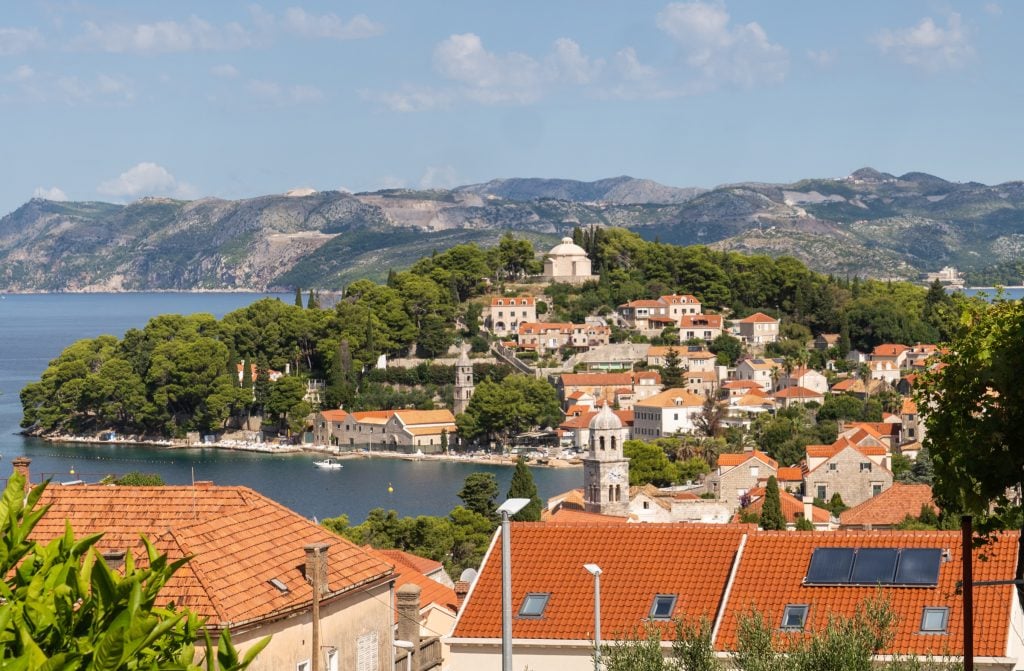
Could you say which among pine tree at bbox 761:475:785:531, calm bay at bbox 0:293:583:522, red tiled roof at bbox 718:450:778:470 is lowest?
calm bay at bbox 0:293:583:522

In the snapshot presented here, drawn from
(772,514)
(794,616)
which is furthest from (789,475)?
(794,616)

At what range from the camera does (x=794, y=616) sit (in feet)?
36.5

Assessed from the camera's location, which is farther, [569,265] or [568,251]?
[569,265]

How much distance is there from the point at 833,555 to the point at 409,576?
23.7 feet

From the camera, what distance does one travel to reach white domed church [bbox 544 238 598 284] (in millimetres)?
92125

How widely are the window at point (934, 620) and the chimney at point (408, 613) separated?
3596 millimetres

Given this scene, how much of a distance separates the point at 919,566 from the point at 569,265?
81.5 meters

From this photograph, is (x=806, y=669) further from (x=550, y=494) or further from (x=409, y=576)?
(x=550, y=494)

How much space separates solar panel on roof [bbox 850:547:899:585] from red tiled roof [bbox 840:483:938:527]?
21727mm

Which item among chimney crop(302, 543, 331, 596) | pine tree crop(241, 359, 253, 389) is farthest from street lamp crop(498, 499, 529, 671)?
pine tree crop(241, 359, 253, 389)

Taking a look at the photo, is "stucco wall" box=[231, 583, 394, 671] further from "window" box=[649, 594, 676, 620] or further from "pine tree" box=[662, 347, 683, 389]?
"pine tree" box=[662, 347, 683, 389]

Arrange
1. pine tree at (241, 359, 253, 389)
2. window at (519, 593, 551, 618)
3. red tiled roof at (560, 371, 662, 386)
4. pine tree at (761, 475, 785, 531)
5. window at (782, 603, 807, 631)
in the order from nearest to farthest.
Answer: window at (782, 603, 807, 631), window at (519, 593, 551, 618), pine tree at (761, 475, 785, 531), red tiled roof at (560, 371, 662, 386), pine tree at (241, 359, 253, 389)

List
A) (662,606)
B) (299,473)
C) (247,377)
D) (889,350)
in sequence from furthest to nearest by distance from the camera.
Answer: (247,377) < (889,350) < (299,473) < (662,606)

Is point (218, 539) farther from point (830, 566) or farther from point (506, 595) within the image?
point (830, 566)
